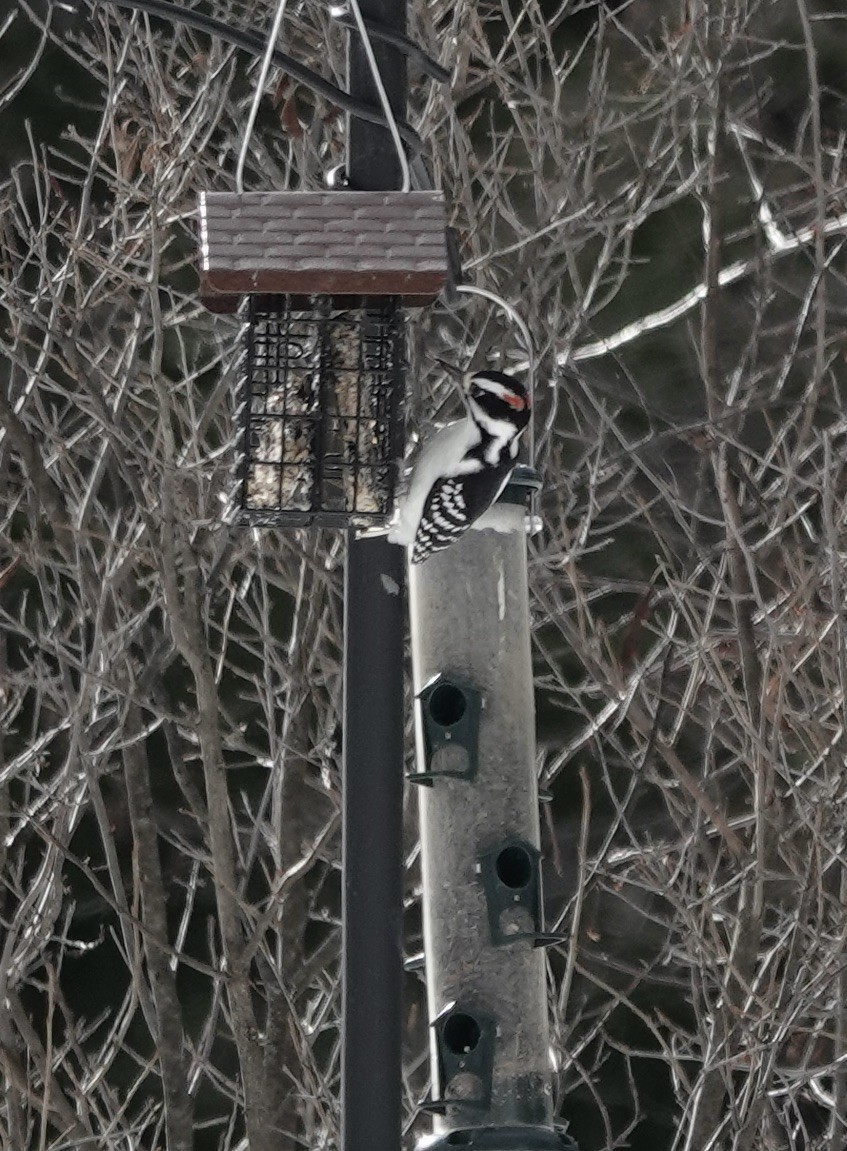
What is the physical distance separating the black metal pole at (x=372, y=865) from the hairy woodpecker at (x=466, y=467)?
1.22 feet

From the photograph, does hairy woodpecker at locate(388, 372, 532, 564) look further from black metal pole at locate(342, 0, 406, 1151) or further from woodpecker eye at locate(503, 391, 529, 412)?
black metal pole at locate(342, 0, 406, 1151)

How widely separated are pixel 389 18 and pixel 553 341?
274cm

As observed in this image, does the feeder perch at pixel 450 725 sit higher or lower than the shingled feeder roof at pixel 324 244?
lower

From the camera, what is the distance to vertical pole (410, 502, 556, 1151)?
4105mm

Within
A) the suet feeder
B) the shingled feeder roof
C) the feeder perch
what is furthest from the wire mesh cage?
the feeder perch

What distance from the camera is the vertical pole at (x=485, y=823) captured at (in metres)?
4.11

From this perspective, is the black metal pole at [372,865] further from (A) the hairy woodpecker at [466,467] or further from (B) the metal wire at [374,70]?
(B) the metal wire at [374,70]

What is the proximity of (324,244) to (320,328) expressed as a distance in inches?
15.3

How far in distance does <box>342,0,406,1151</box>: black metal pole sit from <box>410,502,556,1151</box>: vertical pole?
2.04 ft

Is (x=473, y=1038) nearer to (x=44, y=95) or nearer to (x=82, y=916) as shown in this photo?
(x=82, y=916)

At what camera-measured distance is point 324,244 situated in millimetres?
3605

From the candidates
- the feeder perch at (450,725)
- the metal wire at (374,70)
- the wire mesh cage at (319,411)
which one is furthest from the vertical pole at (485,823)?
the metal wire at (374,70)

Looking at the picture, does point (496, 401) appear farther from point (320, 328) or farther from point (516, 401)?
point (320, 328)

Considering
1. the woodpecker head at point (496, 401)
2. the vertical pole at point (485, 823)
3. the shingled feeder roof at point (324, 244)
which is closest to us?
the shingled feeder roof at point (324, 244)
